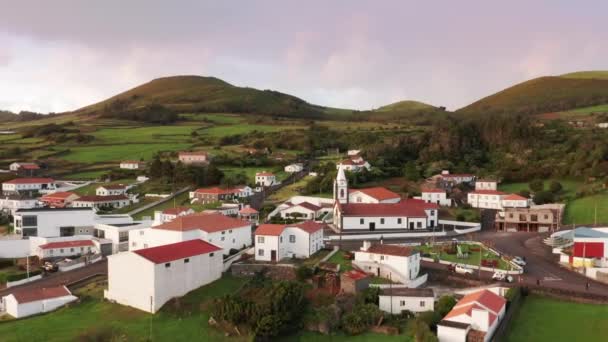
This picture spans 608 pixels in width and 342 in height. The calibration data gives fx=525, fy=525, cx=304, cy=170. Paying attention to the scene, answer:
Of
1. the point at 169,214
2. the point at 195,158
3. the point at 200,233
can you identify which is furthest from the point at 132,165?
the point at 200,233

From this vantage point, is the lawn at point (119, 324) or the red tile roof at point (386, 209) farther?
the red tile roof at point (386, 209)

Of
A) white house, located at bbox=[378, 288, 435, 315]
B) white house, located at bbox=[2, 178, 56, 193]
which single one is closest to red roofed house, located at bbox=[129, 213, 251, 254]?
white house, located at bbox=[378, 288, 435, 315]

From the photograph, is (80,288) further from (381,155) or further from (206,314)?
(381,155)

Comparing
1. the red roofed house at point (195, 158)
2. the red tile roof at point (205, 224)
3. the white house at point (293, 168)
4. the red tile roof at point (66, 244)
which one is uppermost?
the red roofed house at point (195, 158)

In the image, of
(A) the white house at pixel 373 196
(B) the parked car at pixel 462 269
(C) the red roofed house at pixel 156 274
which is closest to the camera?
(C) the red roofed house at pixel 156 274

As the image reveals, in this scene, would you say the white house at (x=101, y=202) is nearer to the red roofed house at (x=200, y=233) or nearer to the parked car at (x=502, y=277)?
the red roofed house at (x=200, y=233)

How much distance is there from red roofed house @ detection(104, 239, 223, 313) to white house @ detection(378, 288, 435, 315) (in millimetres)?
11856

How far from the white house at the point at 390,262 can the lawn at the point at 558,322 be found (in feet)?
22.9

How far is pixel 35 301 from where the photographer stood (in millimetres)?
31797

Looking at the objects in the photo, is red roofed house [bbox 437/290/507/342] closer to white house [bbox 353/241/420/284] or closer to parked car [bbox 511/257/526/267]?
white house [bbox 353/241/420/284]

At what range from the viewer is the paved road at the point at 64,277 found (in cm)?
3700

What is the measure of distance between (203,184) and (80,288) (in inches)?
1518

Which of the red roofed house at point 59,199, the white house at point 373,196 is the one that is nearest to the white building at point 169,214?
the white house at point 373,196

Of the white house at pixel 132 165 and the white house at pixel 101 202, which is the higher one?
the white house at pixel 132 165
